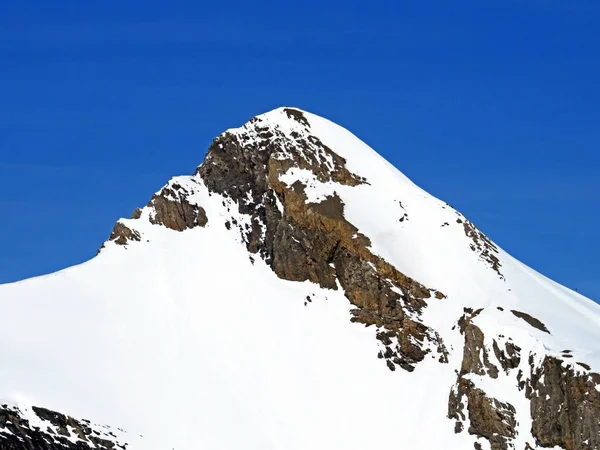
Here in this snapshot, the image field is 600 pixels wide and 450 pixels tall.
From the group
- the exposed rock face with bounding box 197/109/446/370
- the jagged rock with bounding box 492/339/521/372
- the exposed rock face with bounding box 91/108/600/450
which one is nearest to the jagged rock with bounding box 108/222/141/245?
the exposed rock face with bounding box 91/108/600/450

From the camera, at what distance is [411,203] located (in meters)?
146

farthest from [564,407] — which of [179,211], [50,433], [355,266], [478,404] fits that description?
[179,211]

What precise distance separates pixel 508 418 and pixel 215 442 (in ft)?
82.2

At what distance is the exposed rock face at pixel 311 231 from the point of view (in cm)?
13375

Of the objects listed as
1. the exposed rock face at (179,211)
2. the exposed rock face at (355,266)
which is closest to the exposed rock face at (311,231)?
the exposed rock face at (355,266)

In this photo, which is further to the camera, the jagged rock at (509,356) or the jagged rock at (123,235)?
the jagged rock at (123,235)

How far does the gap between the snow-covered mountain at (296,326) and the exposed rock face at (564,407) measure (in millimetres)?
152

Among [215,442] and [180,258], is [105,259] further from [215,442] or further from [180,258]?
[215,442]

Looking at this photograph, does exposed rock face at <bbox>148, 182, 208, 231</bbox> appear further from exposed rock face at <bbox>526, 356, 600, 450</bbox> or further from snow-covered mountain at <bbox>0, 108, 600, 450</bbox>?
exposed rock face at <bbox>526, 356, 600, 450</bbox>

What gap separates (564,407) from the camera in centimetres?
11512

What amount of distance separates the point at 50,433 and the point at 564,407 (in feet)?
130

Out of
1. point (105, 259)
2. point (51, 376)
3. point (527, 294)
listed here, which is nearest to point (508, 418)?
point (527, 294)

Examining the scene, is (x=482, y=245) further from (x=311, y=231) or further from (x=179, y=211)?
(x=179, y=211)

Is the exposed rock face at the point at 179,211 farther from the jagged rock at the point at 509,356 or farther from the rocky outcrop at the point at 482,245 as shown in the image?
the jagged rock at the point at 509,356
